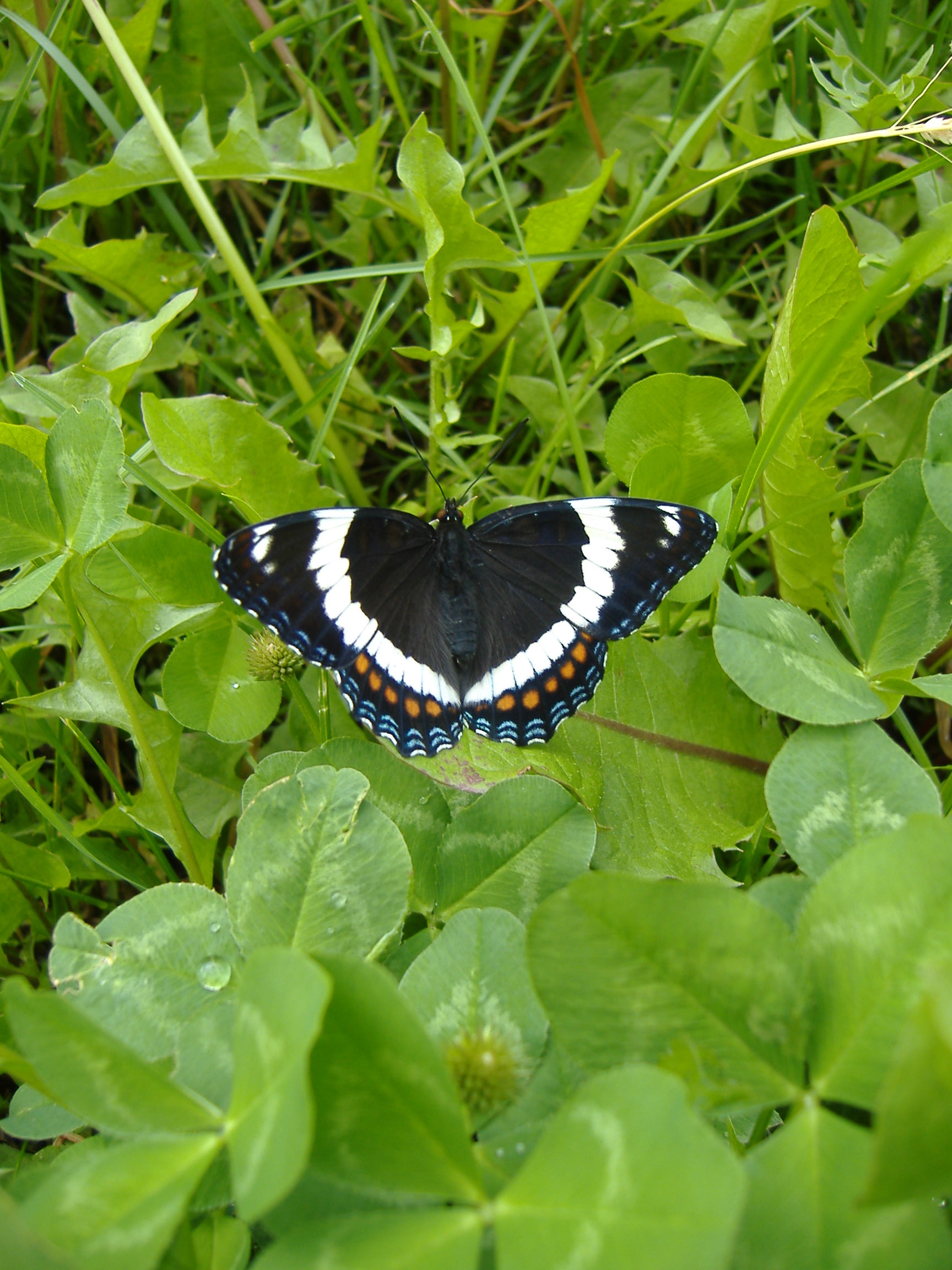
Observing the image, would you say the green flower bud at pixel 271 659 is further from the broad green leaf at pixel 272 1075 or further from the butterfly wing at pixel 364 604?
the broad green leaf at pixel 272 1075

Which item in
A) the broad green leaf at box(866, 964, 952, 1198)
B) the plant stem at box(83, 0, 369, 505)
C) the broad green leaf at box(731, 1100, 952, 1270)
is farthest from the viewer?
the plant stem at box(83, 0, 369, 505)

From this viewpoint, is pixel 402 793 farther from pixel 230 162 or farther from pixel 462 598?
pixel 230 162

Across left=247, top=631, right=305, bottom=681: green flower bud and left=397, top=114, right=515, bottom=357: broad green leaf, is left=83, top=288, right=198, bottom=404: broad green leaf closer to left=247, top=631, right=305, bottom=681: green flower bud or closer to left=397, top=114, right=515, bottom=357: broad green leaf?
left=397, top=114, right=515, bottom=357: broad green leaf

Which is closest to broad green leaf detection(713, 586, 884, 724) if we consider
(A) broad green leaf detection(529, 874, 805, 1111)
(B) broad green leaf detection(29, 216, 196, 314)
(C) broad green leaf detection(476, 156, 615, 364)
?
(A) broad green leaf detection(529, 874, 805, 1111)

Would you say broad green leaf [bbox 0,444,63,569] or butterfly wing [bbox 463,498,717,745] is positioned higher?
broad green leaf [bbox 0,444,63,569]

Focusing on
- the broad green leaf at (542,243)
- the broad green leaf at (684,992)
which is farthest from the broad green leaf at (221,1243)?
the broad green leaf at (542,243)

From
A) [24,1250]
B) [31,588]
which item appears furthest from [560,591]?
[24,1250]

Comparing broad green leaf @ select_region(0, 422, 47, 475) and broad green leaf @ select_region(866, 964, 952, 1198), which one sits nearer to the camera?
broad green leaf @ select_region(866, 964, 952, 1198)
